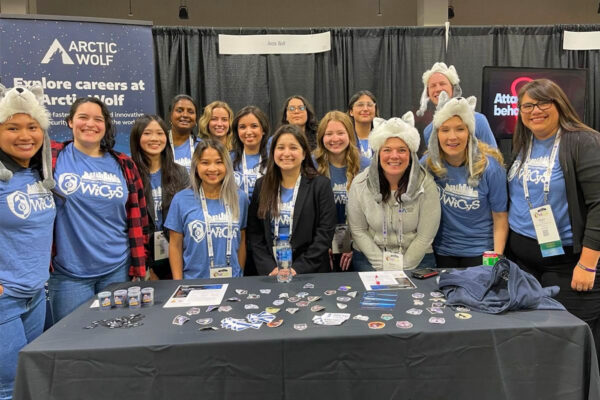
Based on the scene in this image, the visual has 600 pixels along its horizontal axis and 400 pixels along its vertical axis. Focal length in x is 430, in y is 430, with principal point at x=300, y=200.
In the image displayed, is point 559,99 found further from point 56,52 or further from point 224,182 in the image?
point 56,52

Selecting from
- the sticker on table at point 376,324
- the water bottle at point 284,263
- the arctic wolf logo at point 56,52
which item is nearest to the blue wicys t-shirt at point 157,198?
the water bottle at point 284,263

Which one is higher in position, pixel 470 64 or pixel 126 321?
pixel 470 64

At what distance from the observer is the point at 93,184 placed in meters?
2.37

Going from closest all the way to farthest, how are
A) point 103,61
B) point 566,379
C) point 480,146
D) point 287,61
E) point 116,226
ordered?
point 566,379, point 116,226, point 480,146, point 103,61, point 287,61

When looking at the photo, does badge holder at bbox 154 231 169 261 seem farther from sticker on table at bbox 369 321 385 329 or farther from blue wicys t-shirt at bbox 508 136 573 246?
blue wicys t-shirt at bbox 508 136 573 246

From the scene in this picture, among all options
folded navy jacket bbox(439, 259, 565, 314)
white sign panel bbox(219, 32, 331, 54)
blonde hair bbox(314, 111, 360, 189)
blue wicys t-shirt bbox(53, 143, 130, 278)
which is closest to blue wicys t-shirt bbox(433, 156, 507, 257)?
folded navy jacket bbox(439, 259, 565, 314)

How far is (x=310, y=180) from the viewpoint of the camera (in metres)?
2.79

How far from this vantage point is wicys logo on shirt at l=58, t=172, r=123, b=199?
2.31 meters

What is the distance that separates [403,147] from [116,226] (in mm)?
1748

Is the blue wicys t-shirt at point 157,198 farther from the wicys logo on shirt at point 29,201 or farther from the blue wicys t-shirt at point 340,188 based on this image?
the blue wicys t-shirt at point 340,188

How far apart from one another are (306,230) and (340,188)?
642mm

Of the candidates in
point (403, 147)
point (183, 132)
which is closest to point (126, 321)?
point (403, 147)

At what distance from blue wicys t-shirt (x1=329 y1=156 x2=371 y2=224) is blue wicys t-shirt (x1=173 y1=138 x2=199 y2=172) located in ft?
3.99

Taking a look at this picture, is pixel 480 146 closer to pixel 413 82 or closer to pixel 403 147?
pixel 403 147
